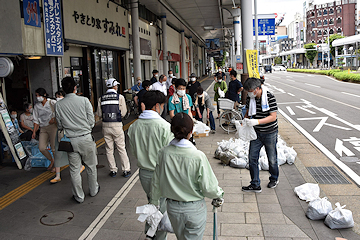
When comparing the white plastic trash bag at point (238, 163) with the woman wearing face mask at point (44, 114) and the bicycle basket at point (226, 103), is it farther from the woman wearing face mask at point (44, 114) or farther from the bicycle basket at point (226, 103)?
the woman wearing face mask at point (44, 114)

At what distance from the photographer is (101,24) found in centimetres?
1335

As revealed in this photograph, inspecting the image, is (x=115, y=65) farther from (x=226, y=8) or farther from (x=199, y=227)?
(x=199, y=227)

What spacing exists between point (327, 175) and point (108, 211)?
4.27m

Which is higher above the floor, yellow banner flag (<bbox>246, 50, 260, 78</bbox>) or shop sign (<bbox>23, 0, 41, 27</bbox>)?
shop sign (<bbox>23, 0, 41, 27</bbox>)

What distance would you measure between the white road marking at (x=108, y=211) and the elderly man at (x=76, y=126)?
0.56 metres

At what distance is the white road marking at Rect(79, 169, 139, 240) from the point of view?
14.6 ft

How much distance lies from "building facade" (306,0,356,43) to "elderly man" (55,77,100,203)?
93.1 m

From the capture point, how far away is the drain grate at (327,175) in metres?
6.21

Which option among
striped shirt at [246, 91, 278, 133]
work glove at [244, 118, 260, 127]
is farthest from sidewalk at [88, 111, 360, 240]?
work glove at [244, 118, 260, 127]

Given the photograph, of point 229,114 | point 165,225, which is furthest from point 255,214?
point 229,114

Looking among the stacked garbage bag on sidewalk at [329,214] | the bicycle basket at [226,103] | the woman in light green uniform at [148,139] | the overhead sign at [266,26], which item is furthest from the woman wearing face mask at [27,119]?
the overhead sign at [266,26]

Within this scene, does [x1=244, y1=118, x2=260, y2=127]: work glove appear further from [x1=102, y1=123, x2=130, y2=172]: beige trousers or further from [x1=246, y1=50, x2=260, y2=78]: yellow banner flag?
[x1=246, y1=50, x2=260, y2=78]: yellow banner flag

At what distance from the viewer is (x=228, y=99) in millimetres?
10664

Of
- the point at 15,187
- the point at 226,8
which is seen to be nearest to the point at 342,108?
the point at 226,8
